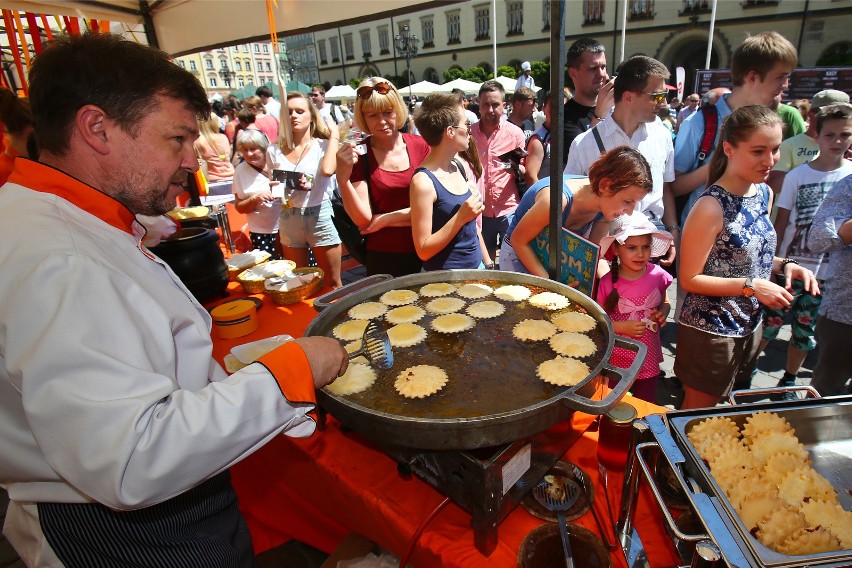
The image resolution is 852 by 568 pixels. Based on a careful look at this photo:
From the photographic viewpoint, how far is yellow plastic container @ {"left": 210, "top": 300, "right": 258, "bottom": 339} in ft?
9.61

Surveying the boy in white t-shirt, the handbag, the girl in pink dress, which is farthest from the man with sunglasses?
the handbag

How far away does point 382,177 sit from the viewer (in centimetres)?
370

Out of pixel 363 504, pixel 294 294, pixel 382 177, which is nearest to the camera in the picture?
pixel 363 504

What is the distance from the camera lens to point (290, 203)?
4.64 metres

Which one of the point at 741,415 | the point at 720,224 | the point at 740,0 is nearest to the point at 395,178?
the point at 720,224

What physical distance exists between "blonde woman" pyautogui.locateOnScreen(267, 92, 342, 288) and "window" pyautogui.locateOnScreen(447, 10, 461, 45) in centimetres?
5186

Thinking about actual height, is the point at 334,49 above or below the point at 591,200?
above

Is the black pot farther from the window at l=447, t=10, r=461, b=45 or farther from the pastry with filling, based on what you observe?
the window at l=447, t=10, r=461, b=45

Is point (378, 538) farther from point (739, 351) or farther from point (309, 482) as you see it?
point (739, 351)

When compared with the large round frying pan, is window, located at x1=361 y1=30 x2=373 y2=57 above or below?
above

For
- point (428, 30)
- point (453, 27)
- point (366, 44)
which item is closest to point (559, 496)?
point (453, 27)

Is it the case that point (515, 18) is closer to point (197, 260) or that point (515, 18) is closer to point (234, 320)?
point (197, 260)

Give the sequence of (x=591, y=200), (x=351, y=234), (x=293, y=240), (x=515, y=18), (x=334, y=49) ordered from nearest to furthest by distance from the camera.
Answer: (x=591, y=200) < (x=351, y=234) < (x=293, y=240) < (x=515, y=18) < (x=334, y=49)

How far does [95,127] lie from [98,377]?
76 cm
